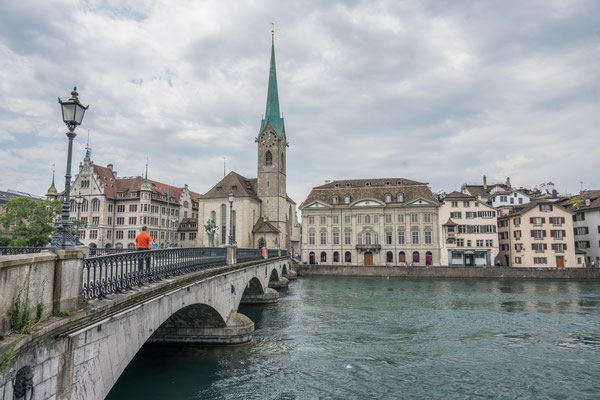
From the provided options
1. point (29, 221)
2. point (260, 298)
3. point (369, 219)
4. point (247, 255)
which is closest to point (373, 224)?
point (369, 219)

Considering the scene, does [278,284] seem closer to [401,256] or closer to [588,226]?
[401,256]

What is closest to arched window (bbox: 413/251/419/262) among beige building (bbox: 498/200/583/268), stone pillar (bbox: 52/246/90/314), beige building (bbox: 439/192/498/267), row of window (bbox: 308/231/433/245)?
row of window (bbox: 308/231/433/245)

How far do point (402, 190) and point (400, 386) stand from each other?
5261 cm

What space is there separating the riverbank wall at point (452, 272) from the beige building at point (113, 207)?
26.7 metres

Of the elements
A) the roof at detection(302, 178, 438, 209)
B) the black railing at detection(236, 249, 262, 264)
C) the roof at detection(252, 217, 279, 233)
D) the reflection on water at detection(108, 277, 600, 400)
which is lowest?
the reflection on water at detection(108, 277, 600, 400)

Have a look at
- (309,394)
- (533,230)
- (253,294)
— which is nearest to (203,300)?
(309,394)

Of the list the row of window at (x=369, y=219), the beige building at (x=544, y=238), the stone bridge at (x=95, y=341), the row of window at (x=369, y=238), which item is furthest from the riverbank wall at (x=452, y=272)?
the stone bridge at (x=95, y=341)

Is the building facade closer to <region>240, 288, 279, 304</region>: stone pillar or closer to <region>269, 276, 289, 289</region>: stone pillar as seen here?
<region>269, 276, 289, 289</region>: stone pillar

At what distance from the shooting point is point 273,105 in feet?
239

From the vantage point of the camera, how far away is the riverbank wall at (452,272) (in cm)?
5206

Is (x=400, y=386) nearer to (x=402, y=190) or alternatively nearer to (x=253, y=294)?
(x=253, y=294)

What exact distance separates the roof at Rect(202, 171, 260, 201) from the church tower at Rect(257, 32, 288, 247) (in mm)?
2514

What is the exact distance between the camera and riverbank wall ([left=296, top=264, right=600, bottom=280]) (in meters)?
52.1

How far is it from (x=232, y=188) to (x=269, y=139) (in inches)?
435
